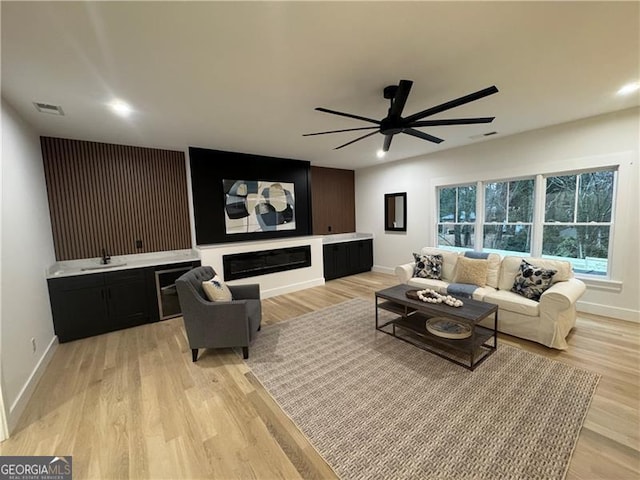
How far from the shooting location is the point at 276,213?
17.1 feet

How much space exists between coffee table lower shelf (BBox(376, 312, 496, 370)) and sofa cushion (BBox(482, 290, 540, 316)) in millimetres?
394

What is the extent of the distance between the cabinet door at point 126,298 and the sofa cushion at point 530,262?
498cm

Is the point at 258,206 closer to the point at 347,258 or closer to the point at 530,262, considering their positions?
the point at 347,258

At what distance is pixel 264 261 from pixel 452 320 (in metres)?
3.22

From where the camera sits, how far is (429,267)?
4.03 m

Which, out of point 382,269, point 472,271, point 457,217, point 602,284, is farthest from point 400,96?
point 382,269

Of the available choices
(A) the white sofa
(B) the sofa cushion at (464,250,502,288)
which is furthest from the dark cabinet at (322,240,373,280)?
(B) the sofa cushion at (464,250,502,288)

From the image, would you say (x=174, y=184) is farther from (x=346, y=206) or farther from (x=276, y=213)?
(x=346, y=206)

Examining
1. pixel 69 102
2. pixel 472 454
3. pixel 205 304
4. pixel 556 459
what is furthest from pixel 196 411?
pixel 69 102

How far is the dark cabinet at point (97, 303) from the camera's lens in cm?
317

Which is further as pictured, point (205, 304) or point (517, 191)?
point (517, 191)

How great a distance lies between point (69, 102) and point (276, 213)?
10.6 ft

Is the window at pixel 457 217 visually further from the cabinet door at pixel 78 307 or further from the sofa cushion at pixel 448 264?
the cabinet door at pixel 78 307

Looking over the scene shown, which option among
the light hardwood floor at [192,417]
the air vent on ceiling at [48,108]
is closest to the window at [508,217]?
the light hardwood floor at [192,417]
